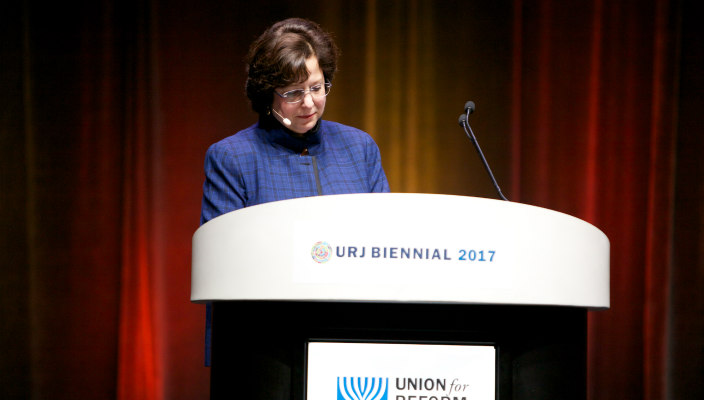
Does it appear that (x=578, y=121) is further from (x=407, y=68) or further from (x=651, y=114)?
(x=407, y=68)

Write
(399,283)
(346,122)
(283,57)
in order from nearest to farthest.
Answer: (399,283), (283,57), (346,122)

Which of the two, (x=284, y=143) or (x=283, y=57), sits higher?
(x=283, y=57)

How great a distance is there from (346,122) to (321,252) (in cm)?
193

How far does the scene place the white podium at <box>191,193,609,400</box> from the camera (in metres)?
0.79

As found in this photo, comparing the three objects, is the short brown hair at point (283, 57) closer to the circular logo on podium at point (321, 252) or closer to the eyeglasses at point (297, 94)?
the eyeglasses at point (297, 94)

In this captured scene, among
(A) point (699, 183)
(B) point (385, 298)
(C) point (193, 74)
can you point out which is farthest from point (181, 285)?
(A) point (699, 183)

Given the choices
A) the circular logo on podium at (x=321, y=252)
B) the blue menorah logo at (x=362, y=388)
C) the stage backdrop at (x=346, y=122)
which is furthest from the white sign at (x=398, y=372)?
the stage backdrop at (x=346, y=122)

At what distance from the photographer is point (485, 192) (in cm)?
268

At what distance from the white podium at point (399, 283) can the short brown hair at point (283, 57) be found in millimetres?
549

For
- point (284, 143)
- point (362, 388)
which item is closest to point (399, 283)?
point (362, 388)

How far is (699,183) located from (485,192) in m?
0.85

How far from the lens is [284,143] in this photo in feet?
4.63

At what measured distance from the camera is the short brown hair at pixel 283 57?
136cm

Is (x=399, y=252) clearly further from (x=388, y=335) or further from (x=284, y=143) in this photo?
(x=284, y=143)
